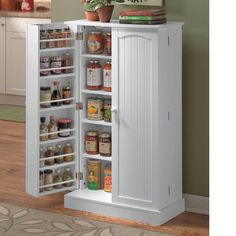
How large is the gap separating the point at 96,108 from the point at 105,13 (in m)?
0.60

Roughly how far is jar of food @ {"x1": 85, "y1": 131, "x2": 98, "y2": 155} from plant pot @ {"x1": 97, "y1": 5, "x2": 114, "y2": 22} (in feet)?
2.40

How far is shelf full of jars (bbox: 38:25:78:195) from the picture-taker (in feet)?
11.5

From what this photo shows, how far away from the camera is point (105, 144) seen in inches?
140

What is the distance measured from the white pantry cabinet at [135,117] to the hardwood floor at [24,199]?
6 centimetres

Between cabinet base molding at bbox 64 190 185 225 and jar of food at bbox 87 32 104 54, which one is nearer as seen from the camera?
cabinet base molding at bbox 64 190 185 225

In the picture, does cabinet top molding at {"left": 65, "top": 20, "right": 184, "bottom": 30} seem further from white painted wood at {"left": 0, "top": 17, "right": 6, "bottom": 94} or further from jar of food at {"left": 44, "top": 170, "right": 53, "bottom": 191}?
white painted wood at {"left": 0, "top": 17, "right": 6, "bottom": 94}

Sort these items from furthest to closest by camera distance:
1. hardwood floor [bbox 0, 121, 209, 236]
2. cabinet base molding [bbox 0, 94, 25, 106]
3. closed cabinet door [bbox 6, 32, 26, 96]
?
cabinet base molding [bbox 0, 94, 25, 106] < closed cabinet door [bbox 6, 32, 26, 96] < hardwood floor [bbox 0, 121, 209, 236]

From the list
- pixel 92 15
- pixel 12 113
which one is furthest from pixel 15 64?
pixel 92 15

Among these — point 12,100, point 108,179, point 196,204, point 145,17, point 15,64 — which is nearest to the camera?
point 145,17

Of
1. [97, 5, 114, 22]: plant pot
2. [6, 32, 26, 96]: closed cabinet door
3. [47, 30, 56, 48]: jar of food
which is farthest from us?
[6, 32, 26, 96]: closed cabinet door

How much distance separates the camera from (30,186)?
11.7 ft

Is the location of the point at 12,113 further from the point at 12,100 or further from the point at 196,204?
the point at 196,204

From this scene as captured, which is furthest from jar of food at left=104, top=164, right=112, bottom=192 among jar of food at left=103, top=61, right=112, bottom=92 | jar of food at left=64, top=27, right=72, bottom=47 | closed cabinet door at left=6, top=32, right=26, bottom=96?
closed cabinet door at left=6, top=32, right=26, bottom=96
